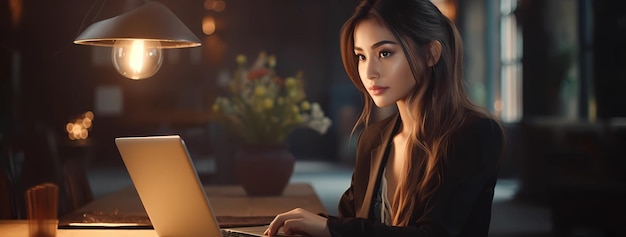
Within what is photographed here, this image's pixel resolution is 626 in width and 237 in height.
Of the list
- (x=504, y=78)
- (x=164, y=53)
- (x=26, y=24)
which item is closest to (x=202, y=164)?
(x=164, y=53)

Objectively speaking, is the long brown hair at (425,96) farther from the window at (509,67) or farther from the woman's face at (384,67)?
the window at (509,67)

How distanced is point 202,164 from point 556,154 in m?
2.13

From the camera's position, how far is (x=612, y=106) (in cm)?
506

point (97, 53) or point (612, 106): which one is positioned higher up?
point (97, 53)

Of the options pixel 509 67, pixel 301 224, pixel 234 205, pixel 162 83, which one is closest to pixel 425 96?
pixel 301 224

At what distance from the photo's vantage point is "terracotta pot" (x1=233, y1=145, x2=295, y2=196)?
3.17 meters

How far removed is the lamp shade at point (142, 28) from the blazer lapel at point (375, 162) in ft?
1.71

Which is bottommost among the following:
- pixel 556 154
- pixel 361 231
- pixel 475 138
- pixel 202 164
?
pixel 556 154

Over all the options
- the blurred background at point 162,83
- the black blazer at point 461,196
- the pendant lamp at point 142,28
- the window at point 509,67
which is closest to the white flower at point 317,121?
the blurred background at point 162,83

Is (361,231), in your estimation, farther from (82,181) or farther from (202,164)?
(202,164)

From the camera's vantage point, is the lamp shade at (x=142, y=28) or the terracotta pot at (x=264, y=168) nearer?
the lamp shade at (x=142, y=28)

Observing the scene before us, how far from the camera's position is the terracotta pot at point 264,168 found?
317 centimetres

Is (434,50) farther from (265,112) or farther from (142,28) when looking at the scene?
(265,112)

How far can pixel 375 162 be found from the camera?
2.25 m
